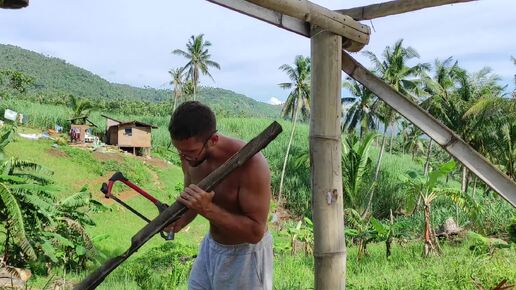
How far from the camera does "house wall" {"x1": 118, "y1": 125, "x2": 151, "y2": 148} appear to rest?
24.5m

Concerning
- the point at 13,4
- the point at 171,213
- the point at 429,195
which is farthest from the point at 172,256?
the point at 13,4

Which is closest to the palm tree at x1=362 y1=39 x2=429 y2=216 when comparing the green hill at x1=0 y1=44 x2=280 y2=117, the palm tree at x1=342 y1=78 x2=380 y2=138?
the palm tree at x1=342 y1=78 x2=380 y2=138

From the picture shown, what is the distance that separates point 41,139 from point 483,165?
2220cm

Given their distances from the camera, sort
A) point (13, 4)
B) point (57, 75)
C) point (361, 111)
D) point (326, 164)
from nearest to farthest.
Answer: point (13, 4), point (326, 164), point (361, 111), point (57, 75)

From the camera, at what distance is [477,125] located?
67.9 ft

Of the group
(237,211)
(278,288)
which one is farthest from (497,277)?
(237,211)

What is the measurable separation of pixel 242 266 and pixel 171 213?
22.4 inches

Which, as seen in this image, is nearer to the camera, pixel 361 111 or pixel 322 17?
pixel 322 17

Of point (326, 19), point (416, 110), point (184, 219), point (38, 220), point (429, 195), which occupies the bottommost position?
point (38, 220)

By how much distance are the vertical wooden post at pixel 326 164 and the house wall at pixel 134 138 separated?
2344cm

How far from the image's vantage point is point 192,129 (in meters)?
1.89

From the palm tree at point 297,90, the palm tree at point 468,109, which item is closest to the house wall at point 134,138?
the palm tree at point 297,90

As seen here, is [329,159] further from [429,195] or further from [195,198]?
[429,195]

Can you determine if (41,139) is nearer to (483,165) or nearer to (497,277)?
(497,277)
